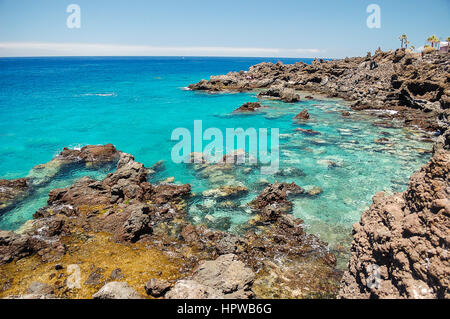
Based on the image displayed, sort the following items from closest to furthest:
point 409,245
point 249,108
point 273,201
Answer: point 409,245 → point 273,201 → point 249,108

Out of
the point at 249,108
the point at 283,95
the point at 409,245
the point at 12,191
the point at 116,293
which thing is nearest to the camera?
the point at 409,245

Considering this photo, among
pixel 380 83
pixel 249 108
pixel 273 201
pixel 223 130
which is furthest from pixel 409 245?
pixel 380 83

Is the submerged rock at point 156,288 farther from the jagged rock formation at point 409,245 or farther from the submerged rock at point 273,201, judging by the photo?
the submerged rock at point 273,201

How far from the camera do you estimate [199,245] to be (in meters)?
12.9

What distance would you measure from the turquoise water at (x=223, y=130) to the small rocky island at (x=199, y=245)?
130 centimetres

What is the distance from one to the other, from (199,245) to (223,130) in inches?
1024

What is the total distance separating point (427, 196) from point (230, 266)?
6731 millimetres

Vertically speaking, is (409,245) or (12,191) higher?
(409,245)

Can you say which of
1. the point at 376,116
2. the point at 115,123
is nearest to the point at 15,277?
the point at 115,123

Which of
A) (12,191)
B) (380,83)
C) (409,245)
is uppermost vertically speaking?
(380,83)

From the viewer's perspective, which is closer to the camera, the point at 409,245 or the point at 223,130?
the point at 409,245

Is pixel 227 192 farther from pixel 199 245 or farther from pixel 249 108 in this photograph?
pixel 249 108
